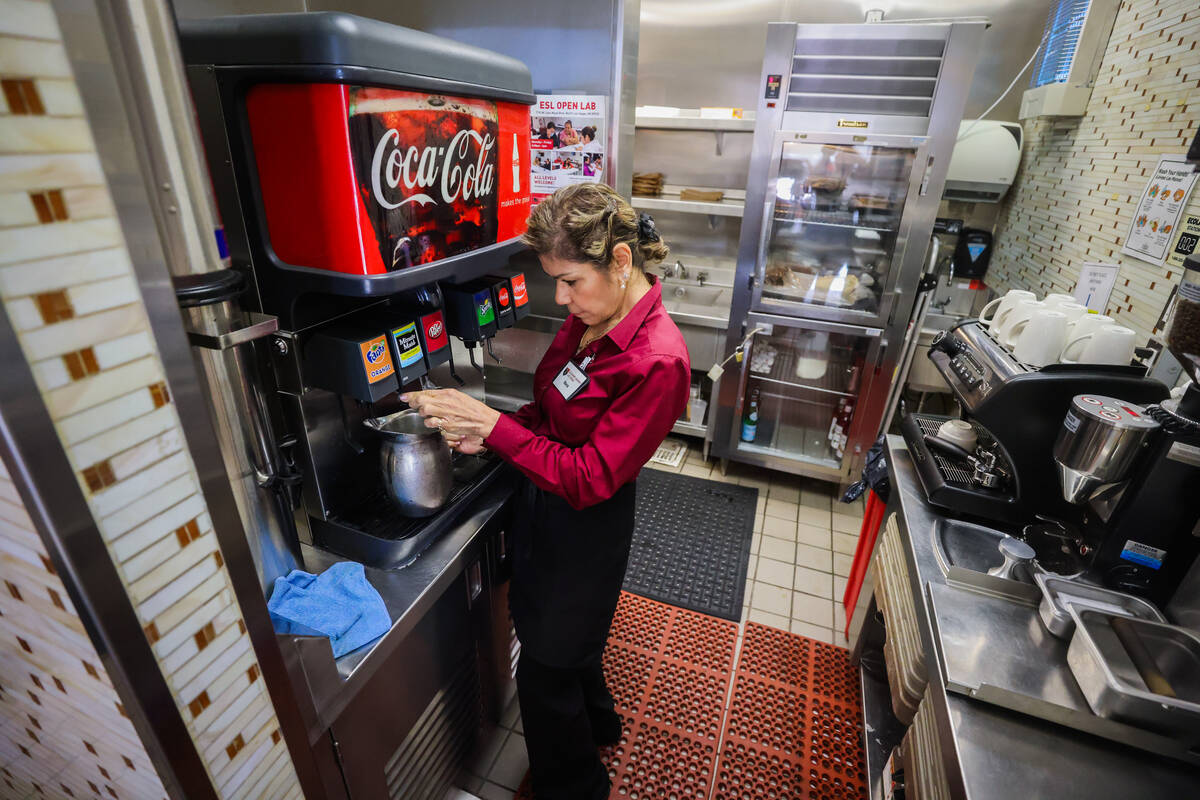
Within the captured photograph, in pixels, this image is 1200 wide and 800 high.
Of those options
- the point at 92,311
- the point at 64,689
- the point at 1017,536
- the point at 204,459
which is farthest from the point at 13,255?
the point at 1017,536

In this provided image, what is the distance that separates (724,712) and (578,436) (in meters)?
1.36

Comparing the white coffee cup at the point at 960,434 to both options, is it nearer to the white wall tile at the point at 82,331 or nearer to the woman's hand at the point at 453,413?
the woman's hand at the point at 453,413

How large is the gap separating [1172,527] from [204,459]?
1.88 metres

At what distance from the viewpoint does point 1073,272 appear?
262 centimetres

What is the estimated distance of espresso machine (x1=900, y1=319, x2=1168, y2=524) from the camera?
1.53m

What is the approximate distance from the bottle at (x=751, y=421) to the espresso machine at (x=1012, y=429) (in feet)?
5.79

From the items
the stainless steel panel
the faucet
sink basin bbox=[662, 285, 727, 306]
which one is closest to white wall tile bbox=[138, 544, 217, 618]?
sink basin bbox=[662, 285, 727, 306]

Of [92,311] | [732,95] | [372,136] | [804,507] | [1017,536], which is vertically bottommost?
[804,507]

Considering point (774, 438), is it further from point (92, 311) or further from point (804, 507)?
point (92, 311)

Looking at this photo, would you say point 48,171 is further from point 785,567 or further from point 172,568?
point 785,567

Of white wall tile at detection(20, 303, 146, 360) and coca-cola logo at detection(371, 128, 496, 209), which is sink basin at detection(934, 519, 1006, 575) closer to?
coca-cola logo at detection(371, 128, 496, 209)

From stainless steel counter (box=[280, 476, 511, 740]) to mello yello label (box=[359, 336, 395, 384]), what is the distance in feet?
1.53

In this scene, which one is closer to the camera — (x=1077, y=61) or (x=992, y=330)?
(x=992, y=330)

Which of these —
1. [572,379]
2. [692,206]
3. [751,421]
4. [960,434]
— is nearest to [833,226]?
[692,206]
